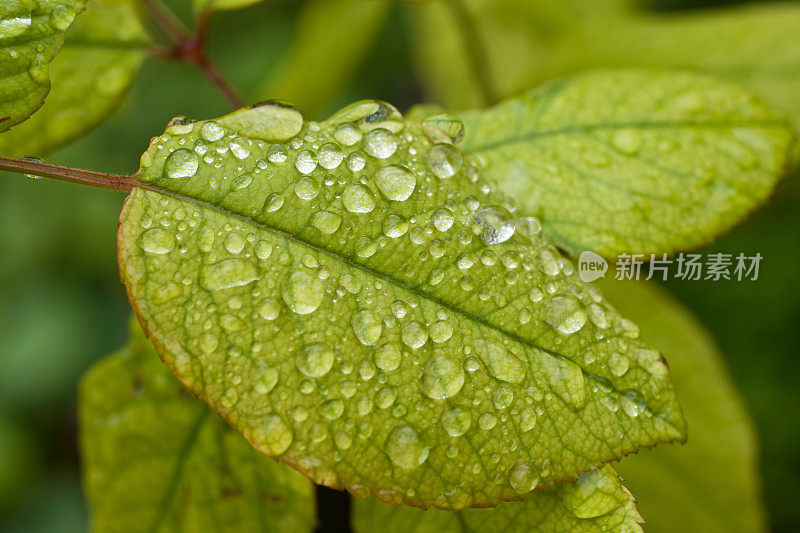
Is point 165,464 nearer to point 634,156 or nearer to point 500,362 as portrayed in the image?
point 500,362

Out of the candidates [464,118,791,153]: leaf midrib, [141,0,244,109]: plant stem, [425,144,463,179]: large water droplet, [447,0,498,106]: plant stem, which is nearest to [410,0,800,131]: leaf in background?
[447,0,498,106]: plant stem

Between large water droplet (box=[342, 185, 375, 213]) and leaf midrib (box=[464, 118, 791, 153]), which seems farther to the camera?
leaf midrib (box=[464, 118, 791, 153])

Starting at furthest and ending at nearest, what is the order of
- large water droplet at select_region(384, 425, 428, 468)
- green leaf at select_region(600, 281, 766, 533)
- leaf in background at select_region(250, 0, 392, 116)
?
1. leaf in background at select_region(250, 0, 392, 116)
2. green leaf at select_region(600, 281, 766, 533)
3. large water droplet at select_region(384, 425, 428, 468)

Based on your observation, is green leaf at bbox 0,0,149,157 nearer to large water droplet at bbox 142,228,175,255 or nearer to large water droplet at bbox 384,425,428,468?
large water droplet at bbox 142,228,175,255

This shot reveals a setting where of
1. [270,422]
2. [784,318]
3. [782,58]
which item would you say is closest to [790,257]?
[784,318]

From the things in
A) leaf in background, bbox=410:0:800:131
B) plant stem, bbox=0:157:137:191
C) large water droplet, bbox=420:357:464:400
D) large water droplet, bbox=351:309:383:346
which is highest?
plant stem, bbox=0:157:137:191

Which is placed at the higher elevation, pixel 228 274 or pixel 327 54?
pixel 228 274

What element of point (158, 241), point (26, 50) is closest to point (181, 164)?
point (158, 241)
